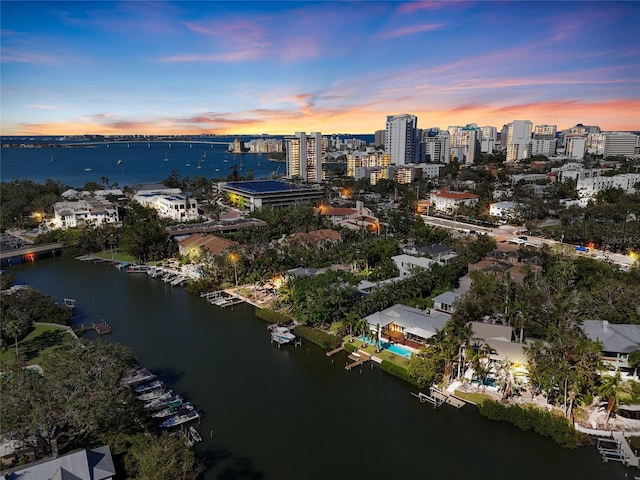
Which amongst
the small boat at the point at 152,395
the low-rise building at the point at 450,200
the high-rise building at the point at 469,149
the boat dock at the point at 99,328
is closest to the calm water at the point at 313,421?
the boat dock at the point at 99,328

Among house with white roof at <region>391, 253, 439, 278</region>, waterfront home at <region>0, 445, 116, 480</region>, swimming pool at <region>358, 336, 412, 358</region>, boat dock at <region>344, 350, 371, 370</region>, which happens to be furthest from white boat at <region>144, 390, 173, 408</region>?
house with white roof at <region>391, 253, 439, 278</region>

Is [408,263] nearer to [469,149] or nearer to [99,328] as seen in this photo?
[99,328]

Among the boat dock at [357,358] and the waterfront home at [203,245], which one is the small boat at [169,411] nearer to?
the boat dock at [357,358]

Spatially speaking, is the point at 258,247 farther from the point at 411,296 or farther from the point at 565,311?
the point at 565,311

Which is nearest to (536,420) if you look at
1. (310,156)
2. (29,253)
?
(29,253)

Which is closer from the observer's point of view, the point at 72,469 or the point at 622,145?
the point at 72,469

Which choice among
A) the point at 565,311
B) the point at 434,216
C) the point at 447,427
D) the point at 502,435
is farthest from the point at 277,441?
the point at 434,216

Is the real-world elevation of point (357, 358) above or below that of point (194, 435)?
above
